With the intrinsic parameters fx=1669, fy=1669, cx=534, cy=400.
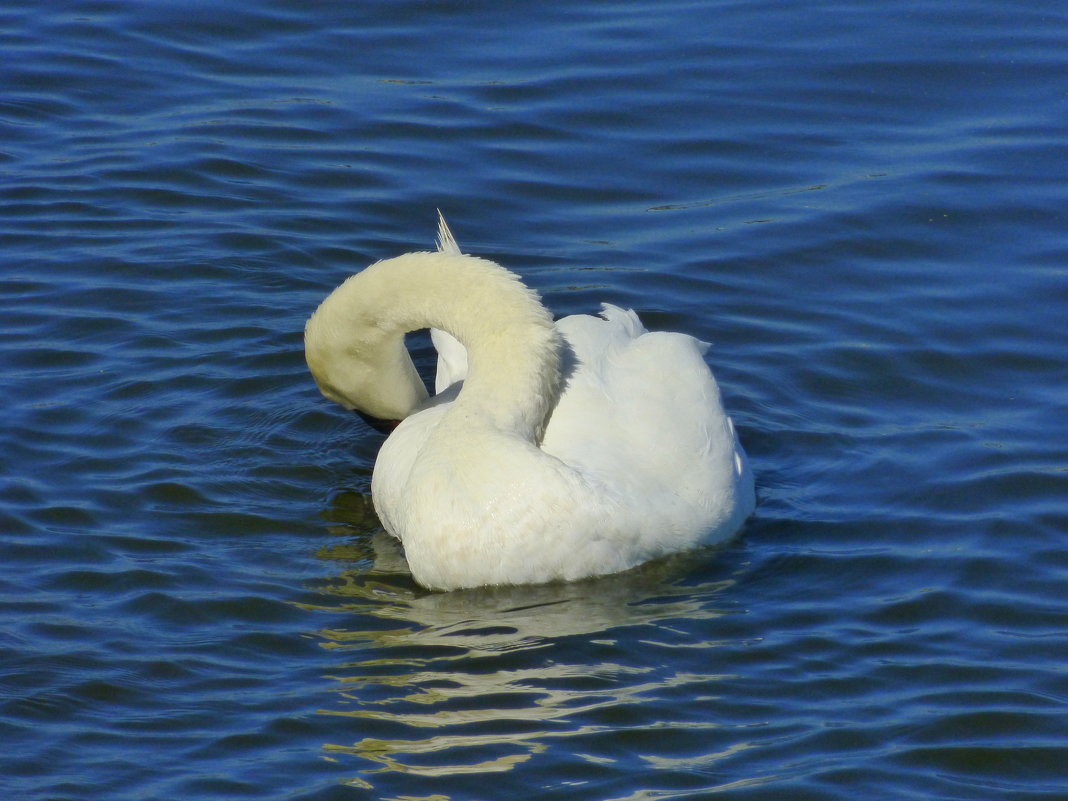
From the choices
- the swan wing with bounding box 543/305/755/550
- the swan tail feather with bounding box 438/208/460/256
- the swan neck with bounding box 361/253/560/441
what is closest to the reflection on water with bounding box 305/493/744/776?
the swan wing with bounding box 543/305/755/550

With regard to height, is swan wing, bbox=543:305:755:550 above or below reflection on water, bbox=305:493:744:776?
above

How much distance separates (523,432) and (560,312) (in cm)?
279

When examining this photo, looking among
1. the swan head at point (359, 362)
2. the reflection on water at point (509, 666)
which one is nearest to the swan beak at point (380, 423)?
the swan head at point (359, 362)

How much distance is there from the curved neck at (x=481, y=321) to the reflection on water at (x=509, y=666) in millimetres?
765

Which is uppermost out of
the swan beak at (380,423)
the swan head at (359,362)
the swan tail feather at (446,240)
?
the swan tail feather at (446,240)

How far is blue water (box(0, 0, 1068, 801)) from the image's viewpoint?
5680 millimetres

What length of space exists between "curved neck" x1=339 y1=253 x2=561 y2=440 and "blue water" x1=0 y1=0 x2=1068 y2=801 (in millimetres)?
793

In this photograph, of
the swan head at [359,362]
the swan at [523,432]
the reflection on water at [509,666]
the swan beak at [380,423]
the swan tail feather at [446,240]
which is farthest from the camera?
the swan tail feather at [446,240]

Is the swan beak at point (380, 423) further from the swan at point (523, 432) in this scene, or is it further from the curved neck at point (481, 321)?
the curved neck at point (481, 321)

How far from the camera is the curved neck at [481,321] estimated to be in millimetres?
6945

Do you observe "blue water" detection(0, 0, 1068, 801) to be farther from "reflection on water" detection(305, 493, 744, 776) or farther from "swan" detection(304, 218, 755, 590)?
"swan" detection(304, 218, 755, 590)

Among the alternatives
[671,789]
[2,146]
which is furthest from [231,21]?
[671,789]

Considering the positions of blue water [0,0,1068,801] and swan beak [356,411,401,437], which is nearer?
blue water [0,0,1068,801]

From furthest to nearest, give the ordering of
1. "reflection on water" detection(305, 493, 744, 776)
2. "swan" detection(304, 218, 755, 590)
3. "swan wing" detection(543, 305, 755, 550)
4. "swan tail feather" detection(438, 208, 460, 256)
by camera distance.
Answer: "swan tail feather" detection(438, 208, 460, 256)
"swan wing" detection(543, 305, 755, 550)
"swan" detection(304, 218, 755, 590)
"reflection on water" detection(305, 493, 744, 776)
